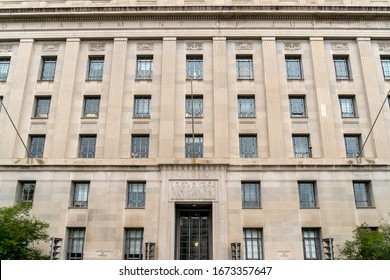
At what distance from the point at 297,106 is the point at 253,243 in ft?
37.6

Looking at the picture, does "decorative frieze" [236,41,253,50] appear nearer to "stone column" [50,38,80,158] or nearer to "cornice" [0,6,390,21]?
"cornice" [0,6,390,21]

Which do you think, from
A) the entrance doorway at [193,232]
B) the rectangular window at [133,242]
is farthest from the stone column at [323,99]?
the rectangular window at [133,242]

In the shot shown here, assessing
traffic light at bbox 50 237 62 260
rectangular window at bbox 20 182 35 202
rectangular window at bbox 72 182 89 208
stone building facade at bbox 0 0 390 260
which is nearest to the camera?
traffic light at bbox 50 237 62 260

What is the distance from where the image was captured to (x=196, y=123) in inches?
1123

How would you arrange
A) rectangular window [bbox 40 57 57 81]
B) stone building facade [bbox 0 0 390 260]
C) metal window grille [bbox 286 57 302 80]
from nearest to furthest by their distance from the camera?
stone building facade [bbox 0 0 390 260] < metal window grille [bbox 286 57 302 80] < rectangular window [bbox 40 57 57 81]

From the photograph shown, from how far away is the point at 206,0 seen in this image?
3197 cm

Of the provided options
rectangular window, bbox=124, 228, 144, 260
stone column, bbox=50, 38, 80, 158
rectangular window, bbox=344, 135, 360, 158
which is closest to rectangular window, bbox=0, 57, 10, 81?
stone column, bbox=50, 38, 80, 158

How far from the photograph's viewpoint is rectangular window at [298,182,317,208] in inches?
1041

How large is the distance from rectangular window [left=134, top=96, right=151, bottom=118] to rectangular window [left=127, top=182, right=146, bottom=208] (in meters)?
5.61

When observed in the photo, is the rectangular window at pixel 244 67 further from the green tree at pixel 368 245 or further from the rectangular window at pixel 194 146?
the green tree at pixel 368 245

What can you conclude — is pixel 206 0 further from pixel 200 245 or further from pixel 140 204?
pixel 200 245

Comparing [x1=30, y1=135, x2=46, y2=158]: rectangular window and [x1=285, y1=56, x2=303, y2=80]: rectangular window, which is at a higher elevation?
[x1=285, y1=56, x2=303, y2=80]: rectangular window

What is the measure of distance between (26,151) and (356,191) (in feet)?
82.0

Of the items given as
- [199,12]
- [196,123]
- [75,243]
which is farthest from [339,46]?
[75,243]
